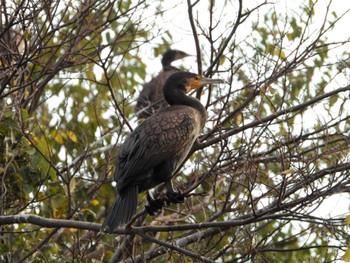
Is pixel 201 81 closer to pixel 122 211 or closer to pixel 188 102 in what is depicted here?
pixel 188 102

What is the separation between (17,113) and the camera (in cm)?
575

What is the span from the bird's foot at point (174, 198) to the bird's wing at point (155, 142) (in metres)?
0.21

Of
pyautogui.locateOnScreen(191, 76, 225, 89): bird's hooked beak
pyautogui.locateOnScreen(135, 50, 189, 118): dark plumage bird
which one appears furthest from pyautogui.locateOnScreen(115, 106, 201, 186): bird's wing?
pyautogui.locateOnScreen(135, 50, 189, 118): dark plumage bird

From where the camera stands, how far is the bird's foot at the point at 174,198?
542 centimetres

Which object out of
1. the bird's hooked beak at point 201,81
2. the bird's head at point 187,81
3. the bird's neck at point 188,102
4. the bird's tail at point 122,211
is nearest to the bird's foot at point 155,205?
the bird's tail at point 122,211

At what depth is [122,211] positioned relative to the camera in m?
5.20

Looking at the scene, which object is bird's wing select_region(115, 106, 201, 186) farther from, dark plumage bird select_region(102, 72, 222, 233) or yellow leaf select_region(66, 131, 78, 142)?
yellow leaf select_region(66, 131, 78, 142)

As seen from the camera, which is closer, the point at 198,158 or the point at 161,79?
the point at 198,158

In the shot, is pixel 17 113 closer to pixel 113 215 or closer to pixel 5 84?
pixel 5 84

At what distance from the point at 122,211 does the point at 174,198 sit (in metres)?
0.42

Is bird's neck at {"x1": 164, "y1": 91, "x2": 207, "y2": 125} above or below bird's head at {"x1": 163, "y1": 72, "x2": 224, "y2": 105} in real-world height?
below

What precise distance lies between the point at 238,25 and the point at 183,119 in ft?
2.38

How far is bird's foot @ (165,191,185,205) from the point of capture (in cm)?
542

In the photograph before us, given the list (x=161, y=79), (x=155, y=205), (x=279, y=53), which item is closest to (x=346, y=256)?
(x=155, y=205)
